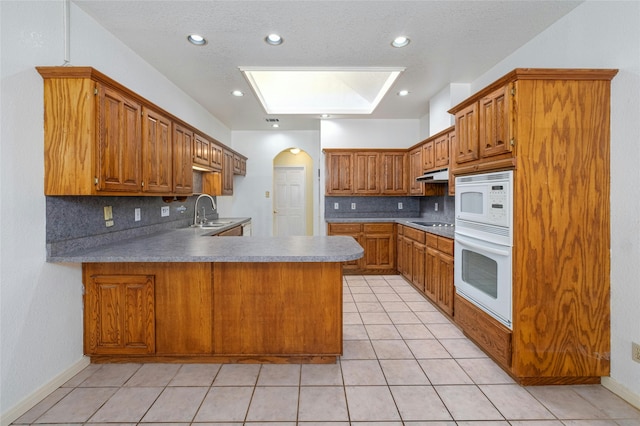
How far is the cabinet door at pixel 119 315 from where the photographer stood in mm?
2312

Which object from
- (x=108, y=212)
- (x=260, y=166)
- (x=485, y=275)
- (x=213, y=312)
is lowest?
(x=213, y=312)

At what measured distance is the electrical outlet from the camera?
1928 mm

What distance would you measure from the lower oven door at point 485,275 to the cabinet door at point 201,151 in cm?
304

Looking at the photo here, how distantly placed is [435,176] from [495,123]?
1897 mm

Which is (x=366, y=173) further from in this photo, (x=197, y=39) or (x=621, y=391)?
(x=621, y=391)

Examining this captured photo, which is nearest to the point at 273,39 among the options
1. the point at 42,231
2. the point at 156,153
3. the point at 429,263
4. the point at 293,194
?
the point at 156,153

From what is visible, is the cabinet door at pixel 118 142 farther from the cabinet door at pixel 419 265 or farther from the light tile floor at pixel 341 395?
the cabinet door at pixel 419 265

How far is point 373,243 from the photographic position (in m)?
5.05

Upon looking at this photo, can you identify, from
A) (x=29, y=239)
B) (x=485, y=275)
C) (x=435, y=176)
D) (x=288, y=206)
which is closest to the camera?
(x=29, y=239)

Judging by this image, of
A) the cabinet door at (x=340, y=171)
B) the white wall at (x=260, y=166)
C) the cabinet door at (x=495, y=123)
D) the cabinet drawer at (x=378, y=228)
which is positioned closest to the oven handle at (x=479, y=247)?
the cabinet door at (x=495, y=123)

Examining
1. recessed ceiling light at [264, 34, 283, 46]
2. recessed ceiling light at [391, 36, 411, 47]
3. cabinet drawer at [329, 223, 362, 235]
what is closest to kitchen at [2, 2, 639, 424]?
recessed ceiling light at [391, 36, 411, 47]

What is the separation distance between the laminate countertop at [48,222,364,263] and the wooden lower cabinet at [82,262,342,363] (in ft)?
0.40

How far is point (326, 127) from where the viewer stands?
5500 millimetres

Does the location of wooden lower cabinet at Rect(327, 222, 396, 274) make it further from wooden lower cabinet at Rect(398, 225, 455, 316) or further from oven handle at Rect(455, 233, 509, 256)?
oven handle at Rect(455, 233, 509, 256)
